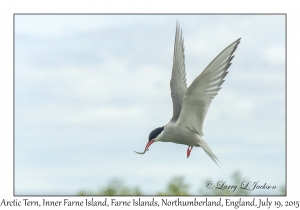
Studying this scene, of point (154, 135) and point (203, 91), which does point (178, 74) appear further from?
point (203, 91)

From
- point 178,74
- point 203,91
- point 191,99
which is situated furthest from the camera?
point 178,74

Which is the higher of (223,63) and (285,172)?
(223,63)

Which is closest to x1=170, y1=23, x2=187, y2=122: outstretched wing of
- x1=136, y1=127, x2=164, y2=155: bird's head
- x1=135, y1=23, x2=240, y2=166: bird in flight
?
x1=135, y1=23, x2=240, y2=166: bird in flight

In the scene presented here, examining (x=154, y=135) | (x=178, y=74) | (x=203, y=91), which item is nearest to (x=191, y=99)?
(x=203, y=91)

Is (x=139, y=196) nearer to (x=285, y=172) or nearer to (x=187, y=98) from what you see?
(x=187, y=98)

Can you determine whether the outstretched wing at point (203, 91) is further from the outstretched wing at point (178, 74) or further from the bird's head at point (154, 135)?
the outstretched wing at point (178, 74)

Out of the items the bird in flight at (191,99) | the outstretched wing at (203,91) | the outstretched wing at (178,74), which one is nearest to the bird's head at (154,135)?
the bird in flight at (191,99)

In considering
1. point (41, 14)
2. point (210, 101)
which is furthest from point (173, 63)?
point (41, 14)
